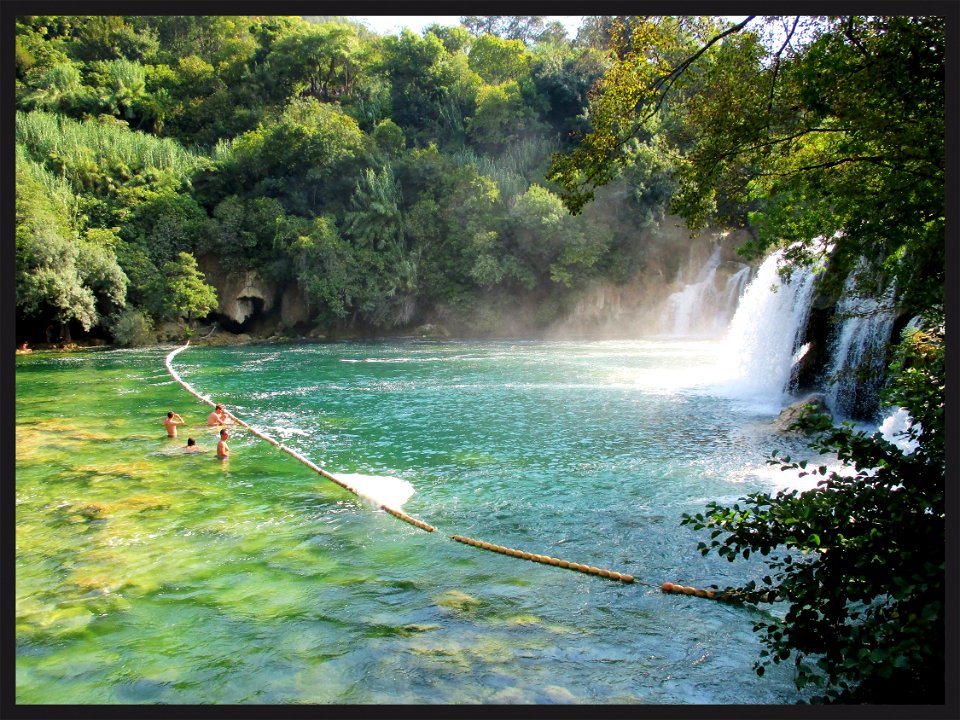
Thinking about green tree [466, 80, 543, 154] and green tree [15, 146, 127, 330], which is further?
green tree [466, 80, 543, 154]

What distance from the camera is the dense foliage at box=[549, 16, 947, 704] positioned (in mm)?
4090

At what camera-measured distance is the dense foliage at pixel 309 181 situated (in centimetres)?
3331

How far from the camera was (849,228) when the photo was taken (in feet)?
20.1

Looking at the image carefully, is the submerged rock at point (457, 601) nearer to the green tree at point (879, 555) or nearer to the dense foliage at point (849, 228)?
the dense foliage at point (849, 228)

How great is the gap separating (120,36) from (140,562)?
54161 millimetres

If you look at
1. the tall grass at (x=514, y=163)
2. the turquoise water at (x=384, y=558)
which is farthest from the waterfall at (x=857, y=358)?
the tall grass at (x=514, y=163)

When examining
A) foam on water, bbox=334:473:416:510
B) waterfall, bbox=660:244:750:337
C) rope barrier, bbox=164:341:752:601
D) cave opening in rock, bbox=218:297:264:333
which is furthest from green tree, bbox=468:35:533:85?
rope barrier, bbox=164:341:752:601

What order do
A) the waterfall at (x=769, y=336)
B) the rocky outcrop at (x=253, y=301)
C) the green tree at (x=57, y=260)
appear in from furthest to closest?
the rocky outcrop at (x=253, y=301) → the green tree at (x=57, y=260) → the waterfall at (x=769, y=336)

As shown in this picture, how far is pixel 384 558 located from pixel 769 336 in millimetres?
15151

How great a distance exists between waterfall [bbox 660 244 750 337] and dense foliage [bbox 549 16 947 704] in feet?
97.8

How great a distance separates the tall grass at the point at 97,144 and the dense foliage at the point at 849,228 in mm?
36615

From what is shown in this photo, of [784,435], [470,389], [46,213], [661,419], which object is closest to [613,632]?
[784,435]

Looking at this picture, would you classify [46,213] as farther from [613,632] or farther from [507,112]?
[613,632]

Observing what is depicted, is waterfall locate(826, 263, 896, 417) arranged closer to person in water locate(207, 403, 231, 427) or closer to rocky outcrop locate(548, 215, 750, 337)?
person in water locate(207, 403, 231, 427)
